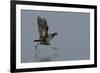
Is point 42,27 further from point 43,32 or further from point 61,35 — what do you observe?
point 61,35

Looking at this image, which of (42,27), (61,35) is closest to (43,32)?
(42,27)

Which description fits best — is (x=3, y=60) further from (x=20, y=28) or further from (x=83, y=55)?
(x=83, y=55)

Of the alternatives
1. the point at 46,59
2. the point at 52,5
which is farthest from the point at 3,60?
the point at 52,5

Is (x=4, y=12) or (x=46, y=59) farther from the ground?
(x=4, y=12)
